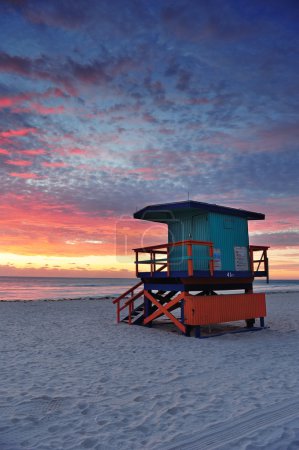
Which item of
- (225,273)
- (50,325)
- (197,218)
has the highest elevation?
(197,218)

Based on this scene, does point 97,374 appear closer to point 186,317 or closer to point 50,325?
point 186,317

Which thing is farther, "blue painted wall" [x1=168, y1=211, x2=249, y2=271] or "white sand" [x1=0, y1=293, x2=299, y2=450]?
"blue painted wall" [x1=168, y1=211, x2=249, y2=271]

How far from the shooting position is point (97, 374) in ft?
27.1

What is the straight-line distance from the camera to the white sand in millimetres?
5059

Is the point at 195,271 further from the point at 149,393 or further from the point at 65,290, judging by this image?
the point at 65,290

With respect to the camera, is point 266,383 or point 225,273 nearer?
point 266,383

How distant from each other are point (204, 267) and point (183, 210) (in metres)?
2.58

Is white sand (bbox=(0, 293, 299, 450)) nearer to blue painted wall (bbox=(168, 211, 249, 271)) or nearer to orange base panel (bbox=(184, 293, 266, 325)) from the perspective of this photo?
orange base panel (bbox=(184, 293, 266, 325))

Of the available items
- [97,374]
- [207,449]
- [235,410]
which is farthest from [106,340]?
[207,449]

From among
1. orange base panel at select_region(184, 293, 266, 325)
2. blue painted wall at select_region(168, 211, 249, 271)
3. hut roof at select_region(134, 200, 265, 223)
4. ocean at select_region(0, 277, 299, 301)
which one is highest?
hut roof at select_region(134, 200, 265, 223)

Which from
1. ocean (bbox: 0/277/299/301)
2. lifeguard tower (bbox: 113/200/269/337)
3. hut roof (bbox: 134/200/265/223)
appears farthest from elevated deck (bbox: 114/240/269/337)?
ocean (bbox: 0/277/299/301)

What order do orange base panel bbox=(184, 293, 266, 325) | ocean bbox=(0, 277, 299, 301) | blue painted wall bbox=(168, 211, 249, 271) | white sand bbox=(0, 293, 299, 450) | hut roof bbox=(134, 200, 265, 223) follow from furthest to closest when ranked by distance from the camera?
ocean bbox=(0, 277, 299, 301), blue painted wall bbox=(168, 211, 249, 271), hut roof bbox=(134, 200, 265, 223), orange base panel bbox=(184, 293, 266, 325), white sand bbox=(0, 293, 299, 450)

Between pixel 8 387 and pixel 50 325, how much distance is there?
9.77 meters

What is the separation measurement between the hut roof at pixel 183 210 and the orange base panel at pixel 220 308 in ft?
10.9
